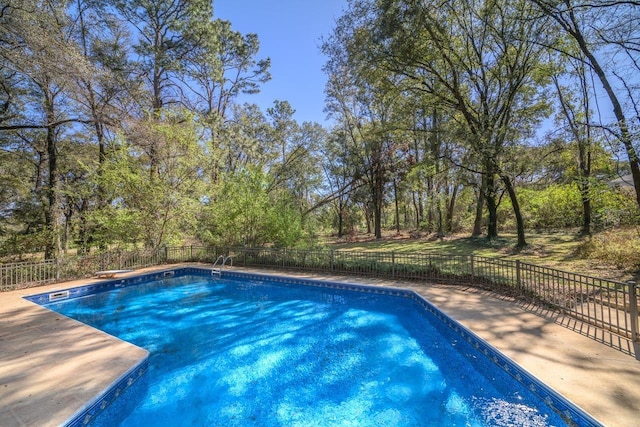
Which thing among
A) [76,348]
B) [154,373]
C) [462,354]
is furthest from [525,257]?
[76,348]

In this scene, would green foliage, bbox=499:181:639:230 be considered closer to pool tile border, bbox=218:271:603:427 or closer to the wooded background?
the wooded background

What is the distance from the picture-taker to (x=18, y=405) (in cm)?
304

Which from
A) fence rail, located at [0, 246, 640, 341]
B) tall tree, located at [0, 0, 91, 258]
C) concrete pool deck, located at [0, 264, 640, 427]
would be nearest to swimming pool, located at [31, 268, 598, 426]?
concrete pool deck, located at [0, 264, 640, 427]

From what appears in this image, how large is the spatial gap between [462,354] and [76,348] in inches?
242

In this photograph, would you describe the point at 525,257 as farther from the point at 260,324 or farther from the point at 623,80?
the point at 260,324

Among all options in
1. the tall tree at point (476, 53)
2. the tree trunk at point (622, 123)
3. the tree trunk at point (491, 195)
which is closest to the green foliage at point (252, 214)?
the tall tree at point (476, 53)

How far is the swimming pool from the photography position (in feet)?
10.9

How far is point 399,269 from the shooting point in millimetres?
8836

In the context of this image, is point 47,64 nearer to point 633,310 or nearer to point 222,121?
point 222,121

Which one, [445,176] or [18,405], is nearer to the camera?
[18,405]

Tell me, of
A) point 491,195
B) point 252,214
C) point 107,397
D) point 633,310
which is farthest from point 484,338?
point 491,195

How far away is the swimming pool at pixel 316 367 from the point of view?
3.33 metres

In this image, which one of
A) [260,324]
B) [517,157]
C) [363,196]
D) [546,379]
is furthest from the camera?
[363,196]

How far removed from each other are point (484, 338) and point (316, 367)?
265 cm
